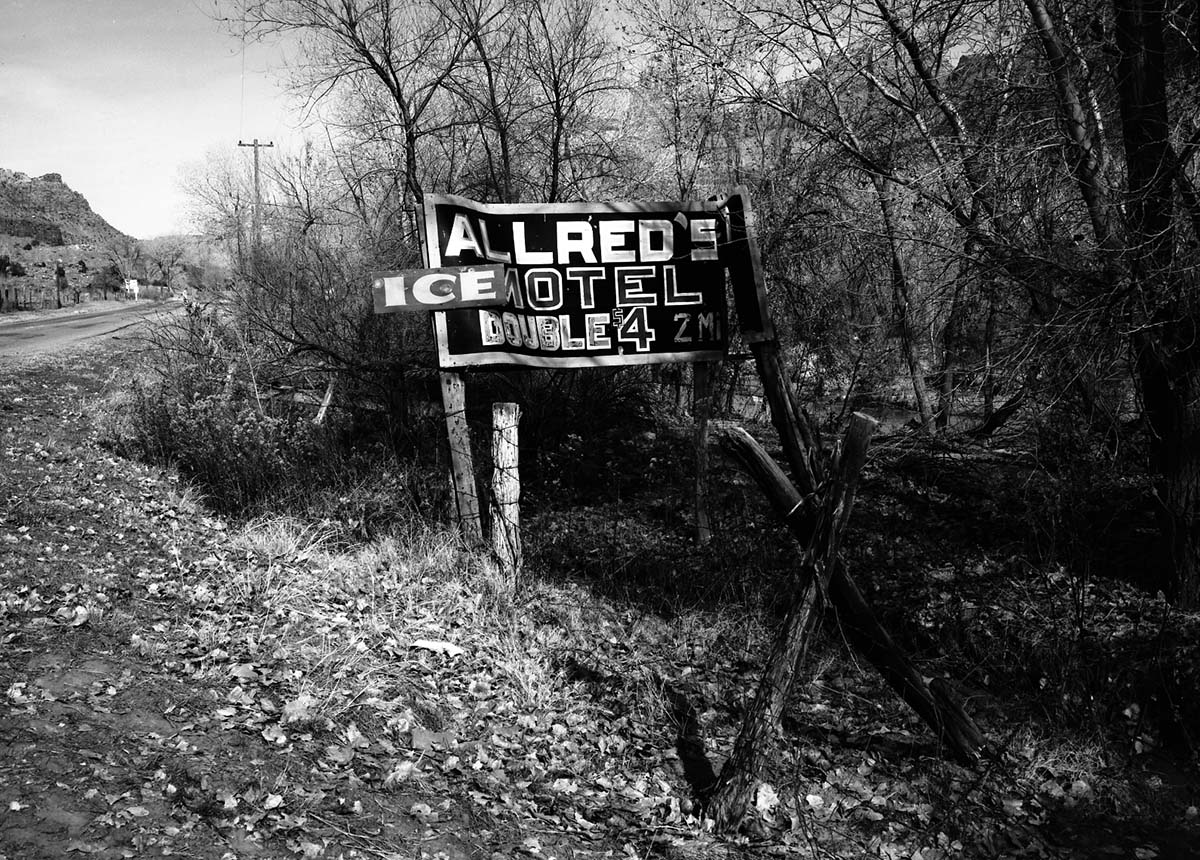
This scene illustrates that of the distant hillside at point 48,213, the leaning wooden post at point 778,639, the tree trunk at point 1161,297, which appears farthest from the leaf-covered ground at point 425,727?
the distant hillside at point 48,213

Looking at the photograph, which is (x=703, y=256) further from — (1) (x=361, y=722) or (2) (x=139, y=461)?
(2) (x=139, y=461)

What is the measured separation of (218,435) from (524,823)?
6843mm

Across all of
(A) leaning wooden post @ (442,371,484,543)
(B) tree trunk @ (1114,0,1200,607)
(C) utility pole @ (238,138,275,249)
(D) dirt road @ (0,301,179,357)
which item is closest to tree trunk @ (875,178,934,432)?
(B) tree trunk @ (1114,0,1200,607)

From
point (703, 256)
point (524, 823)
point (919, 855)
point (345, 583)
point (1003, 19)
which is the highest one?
point (1003, 19)

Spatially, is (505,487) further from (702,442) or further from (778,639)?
(778,639)

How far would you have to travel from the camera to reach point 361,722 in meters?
4.91

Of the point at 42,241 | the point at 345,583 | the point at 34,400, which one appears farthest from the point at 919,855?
the point at 42,241

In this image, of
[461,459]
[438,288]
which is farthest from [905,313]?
[438,288]

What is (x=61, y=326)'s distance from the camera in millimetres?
24484

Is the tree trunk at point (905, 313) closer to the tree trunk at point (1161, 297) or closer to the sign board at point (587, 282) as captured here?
the sign board at point (587, 282)

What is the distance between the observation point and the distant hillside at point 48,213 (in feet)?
224

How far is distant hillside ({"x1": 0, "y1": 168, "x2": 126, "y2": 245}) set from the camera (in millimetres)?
68312

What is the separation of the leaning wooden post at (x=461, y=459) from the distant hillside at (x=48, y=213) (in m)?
71.6

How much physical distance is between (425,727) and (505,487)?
110 inches
